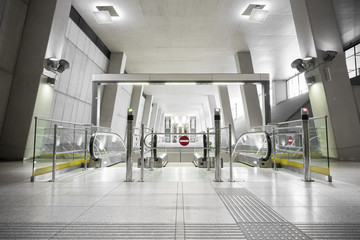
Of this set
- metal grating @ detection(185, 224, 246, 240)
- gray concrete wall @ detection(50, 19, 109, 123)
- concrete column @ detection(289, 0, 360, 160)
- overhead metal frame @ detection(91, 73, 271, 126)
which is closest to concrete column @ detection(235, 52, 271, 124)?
concrete column @ detection(289, 0, 360, 160)

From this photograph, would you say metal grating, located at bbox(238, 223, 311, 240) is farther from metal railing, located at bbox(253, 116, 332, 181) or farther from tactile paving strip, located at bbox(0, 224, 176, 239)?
metal railing, located at bbox(253, 116, 332, 181)

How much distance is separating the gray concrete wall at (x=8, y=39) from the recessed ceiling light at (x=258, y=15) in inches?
378

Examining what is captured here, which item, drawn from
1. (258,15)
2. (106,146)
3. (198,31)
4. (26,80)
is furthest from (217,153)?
(198,31)

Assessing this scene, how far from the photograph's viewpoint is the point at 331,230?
237cm

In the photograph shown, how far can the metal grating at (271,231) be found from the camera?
2238 millimetres

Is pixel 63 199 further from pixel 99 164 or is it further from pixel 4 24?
pixel 4 24

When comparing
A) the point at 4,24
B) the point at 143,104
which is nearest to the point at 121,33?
the point at 4,24

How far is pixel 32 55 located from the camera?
977cm

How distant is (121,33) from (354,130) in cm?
1205

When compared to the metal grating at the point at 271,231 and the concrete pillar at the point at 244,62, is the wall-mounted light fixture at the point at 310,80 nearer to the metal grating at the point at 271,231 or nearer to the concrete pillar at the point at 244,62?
the concrete pillar at the point at 244,62

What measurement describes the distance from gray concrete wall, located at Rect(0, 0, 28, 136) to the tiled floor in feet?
21.6

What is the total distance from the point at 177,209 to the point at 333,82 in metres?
9.56

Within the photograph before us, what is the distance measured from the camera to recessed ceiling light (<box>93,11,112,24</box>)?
1113 cm

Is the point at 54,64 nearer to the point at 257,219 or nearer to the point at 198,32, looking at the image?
the point at 198,32
